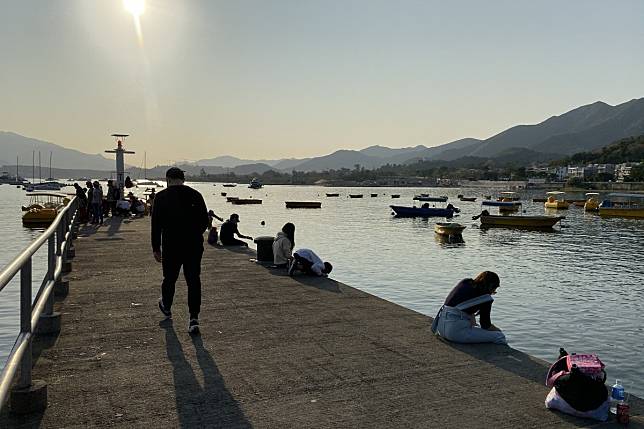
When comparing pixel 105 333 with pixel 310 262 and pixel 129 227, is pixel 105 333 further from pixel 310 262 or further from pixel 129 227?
pixel 129 227

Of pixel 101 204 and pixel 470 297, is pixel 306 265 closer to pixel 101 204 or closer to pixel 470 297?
pixel 470 297

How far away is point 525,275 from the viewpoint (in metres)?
24.4

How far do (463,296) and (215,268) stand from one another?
6.92 m

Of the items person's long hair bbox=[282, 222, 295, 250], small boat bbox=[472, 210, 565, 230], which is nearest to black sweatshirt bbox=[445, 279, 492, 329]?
person's long hair bbox=[282, 222, 295, 250]

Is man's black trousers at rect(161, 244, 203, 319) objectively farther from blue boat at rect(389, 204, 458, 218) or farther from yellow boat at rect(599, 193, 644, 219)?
yellow boat at rect(599, 193, 644, 219)

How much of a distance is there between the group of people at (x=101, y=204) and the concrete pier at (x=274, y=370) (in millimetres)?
14113

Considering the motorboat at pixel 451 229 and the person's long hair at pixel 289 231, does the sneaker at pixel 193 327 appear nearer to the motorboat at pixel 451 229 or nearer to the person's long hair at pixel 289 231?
the person's long hair at pixel 289 231

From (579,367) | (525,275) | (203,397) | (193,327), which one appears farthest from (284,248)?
(525,275)

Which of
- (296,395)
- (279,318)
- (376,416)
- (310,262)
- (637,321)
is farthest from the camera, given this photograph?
(637,321)

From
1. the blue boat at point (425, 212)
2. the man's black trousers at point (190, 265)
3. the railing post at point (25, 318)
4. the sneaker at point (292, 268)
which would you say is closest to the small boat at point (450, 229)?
the blue boat at point (425, 212)

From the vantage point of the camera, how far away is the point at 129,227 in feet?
71.4

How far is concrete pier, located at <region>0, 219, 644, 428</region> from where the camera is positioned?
173 inches

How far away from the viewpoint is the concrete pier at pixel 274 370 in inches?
173

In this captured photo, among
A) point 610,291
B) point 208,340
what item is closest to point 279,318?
point 208,340
